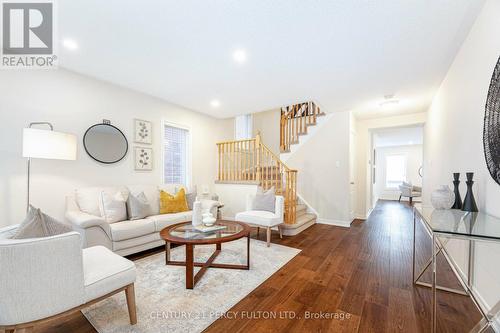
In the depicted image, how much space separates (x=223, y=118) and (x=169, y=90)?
6.51 feet

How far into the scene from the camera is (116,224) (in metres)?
2.67

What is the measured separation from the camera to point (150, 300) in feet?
6.04

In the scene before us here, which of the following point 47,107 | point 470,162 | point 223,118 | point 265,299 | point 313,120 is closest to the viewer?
point 265,299

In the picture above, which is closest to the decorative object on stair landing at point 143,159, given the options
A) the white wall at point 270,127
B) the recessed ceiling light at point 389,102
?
the white wall at point 270,127

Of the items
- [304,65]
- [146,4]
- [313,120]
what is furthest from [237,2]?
[313,120]

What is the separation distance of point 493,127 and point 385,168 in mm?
9617

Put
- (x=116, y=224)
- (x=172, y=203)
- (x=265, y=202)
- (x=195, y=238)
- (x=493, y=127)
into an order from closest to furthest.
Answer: (x=493, y=127)
(x=195, y=238)
(x=116, y=224)
(x=172, y=203)
(x=265, y=202)

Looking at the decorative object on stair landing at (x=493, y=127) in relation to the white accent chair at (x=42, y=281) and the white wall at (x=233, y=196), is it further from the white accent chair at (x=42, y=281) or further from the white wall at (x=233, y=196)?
the white wall at (x=233, y=196)

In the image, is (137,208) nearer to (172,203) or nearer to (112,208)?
(112,208)

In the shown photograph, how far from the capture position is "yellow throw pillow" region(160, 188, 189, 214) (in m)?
3.35

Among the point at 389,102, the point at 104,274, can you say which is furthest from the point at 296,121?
the point at 104,274

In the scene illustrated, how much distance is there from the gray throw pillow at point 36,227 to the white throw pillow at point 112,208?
4.10ft

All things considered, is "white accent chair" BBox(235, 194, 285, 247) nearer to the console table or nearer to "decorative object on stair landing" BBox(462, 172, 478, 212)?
the console table

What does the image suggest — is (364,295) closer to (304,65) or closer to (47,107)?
(304,65)
